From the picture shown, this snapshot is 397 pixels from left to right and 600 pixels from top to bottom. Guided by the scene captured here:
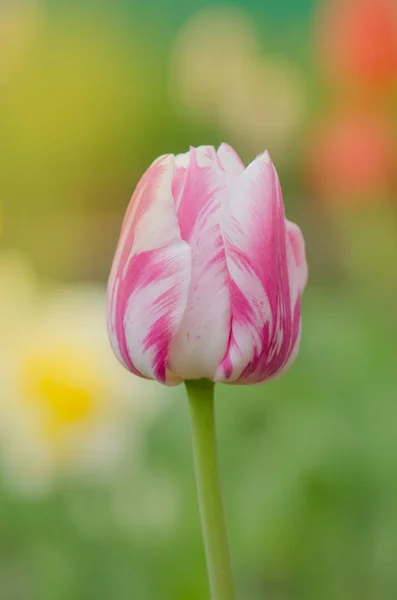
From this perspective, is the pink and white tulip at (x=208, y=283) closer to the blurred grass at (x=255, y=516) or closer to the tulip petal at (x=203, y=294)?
the tulip petal at (x=203, y=294)

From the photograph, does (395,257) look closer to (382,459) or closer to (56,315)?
(382,459)

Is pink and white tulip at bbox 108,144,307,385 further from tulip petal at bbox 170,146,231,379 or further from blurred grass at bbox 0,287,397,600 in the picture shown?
blurred grass at bbox 0,287,397,600

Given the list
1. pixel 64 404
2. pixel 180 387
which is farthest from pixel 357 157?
pixel 64 404

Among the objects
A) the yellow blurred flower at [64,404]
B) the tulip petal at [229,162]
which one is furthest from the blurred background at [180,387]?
the tulip petal at [229,162]

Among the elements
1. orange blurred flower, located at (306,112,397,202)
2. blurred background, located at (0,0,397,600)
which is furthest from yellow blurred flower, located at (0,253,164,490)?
orange blurred flower, located at (306,112,397,202)

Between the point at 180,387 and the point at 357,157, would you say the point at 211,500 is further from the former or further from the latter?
the point at 357,157

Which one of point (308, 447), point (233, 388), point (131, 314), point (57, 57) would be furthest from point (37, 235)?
point (131, 314)
